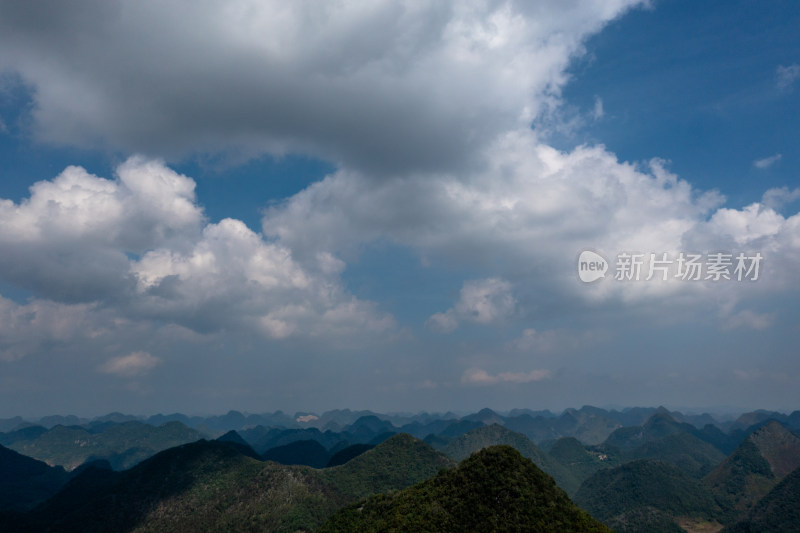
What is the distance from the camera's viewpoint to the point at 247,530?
643 ft

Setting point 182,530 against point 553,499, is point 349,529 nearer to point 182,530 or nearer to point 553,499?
point 553,499

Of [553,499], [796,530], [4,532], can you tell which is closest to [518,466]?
[553,499]

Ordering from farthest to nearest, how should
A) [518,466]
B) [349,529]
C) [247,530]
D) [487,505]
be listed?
[247,530]
[349,529]
[518,466]
[487,505]

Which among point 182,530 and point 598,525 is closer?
point 598,525

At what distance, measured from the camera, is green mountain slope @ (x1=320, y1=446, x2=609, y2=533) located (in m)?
96.8

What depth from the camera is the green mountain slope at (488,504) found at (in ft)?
Result: 317

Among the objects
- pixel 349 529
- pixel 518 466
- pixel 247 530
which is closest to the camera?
pixel 518 466

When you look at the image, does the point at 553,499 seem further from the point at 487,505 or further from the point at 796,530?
the point at 796,530

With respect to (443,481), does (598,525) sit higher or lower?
lower

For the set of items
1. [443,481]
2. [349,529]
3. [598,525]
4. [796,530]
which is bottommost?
[796,530]

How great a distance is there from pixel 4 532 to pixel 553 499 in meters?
248

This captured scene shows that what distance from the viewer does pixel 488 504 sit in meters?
99.9

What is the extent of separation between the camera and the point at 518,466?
108m

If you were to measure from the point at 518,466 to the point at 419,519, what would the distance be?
90.0 ft
